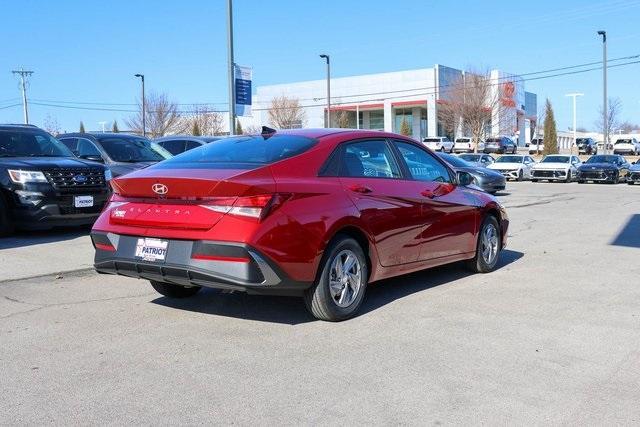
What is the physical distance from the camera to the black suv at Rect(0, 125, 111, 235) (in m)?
9.80

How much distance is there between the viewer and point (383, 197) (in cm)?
588

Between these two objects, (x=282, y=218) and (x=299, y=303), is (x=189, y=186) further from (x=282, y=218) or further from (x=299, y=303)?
(x=299, y=303)

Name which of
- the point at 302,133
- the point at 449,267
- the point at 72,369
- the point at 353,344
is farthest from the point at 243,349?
the point at 449,267

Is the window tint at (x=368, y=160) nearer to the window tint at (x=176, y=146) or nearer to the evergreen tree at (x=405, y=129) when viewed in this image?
the window tint at (x=176, y=146)

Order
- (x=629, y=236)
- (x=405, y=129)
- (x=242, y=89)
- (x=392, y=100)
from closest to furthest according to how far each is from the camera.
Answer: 1. (x=629, y=236)
2. (x=242, y=89)
3. (x=405, y=129)
4. (x=392, y=100)

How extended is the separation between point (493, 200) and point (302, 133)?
294 cm

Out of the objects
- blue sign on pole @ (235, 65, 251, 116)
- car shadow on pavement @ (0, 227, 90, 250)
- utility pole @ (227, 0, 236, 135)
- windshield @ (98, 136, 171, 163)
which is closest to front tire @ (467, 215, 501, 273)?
car shadow on pavement @ (0, 227, 90, 250)

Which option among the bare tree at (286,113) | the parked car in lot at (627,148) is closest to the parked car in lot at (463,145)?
the parked car in lot at (627,148)

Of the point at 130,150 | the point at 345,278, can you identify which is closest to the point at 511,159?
the point at 130,150

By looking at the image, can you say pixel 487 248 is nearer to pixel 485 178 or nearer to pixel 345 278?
pixel 345 278

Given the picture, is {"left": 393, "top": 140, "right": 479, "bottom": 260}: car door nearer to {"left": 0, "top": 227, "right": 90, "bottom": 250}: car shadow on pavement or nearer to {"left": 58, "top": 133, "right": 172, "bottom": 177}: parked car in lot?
{"left": 0, "top": 227, "right": 90, "bottom": 250}: car shadow on pavement

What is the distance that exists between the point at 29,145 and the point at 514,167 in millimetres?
27832

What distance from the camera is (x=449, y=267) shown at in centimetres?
817

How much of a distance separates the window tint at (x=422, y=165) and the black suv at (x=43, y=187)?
5858 mm
